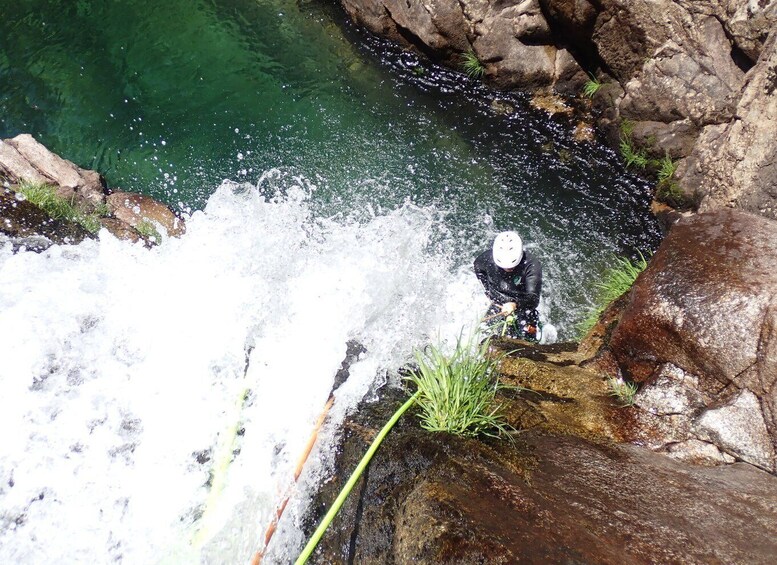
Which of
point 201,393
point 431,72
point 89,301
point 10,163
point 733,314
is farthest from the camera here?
point 431,72

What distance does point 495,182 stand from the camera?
795cm

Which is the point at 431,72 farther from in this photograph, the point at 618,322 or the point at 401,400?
the point at 401,400

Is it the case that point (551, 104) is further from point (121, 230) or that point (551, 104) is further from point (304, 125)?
point (121, 230)

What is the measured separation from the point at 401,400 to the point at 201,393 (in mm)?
1794

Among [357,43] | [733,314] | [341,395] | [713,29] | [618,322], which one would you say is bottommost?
[341,395]

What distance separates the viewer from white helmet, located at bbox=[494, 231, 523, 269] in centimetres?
545

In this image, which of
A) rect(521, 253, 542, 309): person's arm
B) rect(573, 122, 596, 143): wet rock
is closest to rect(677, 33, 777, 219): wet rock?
rect(573, 122, 596, 143): wet rock

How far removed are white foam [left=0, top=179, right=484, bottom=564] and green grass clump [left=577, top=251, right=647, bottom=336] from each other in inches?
52.6

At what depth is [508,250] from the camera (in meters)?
5.46

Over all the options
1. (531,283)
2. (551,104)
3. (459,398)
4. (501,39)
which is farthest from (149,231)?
(551,104)

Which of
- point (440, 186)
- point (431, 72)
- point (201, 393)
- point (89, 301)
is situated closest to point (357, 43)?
point (431, 72)

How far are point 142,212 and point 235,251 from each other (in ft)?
7.89

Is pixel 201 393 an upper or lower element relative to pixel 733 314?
lower

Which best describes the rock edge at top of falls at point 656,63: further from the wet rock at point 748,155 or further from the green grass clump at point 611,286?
the green grass clump at point 611,286
